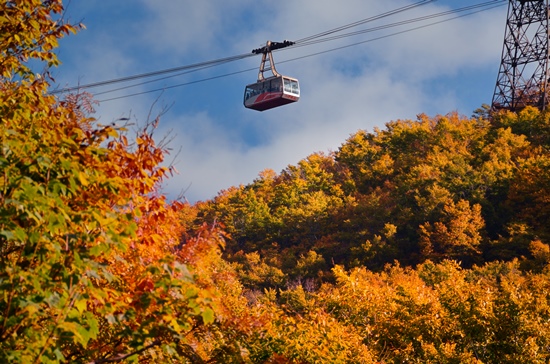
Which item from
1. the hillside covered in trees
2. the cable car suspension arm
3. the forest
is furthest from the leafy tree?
the hillside covered in trees

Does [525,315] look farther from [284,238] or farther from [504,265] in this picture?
[284,238]

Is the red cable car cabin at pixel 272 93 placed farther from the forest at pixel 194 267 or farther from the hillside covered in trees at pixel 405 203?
the hillside covered in trees at pixel 405 203

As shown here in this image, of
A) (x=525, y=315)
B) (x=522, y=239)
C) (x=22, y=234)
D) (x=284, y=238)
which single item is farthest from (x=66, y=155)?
(x=284, y=238)

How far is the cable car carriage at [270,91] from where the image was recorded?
26.5 metres

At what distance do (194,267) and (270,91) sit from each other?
20068 mm

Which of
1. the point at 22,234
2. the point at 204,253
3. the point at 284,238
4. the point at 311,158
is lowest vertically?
the point at 22,234

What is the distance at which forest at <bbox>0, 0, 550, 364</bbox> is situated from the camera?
5562 mm

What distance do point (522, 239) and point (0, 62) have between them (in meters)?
46.5

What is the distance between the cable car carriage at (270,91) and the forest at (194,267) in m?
5.64

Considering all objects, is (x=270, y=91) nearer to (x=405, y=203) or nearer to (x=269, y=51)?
(x=269, y=51)

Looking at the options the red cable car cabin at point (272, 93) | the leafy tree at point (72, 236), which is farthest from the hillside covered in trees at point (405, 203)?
the leafy tree at point (72, 236)

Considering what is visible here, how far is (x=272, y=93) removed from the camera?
88.4ft

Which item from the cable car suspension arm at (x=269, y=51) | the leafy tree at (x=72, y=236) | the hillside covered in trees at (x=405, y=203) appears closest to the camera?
the leafy tree at (x=72, y=236)

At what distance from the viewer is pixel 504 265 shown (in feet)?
148
